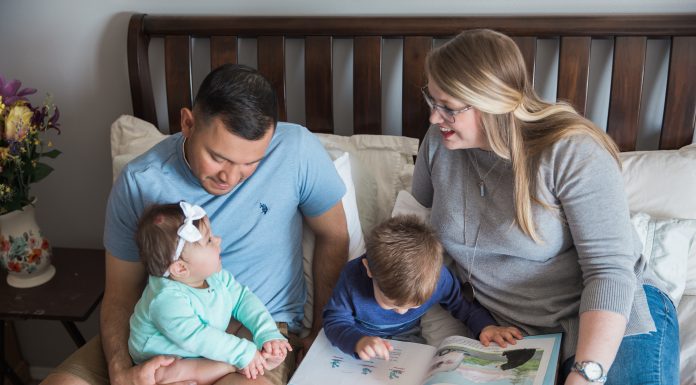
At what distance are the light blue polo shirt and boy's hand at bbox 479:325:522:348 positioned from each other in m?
0.47

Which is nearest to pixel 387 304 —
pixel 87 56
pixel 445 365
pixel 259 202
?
pixel 445 365

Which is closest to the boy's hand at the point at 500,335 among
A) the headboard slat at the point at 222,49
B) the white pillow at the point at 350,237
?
the white pillow at the point at 350,237

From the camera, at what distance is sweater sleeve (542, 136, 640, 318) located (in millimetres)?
1307

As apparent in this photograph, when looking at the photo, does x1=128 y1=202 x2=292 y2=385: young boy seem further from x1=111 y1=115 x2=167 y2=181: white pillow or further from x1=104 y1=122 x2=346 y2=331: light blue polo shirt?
x1=111 y1=115 x2=167 y2=181: white pillow

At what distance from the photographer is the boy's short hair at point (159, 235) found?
1.32m

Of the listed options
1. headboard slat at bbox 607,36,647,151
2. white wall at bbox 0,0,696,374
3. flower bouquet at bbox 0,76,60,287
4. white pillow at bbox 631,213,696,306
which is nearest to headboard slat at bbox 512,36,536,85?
white wall at bbox 0,0,696,374

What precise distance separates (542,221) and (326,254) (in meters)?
0.54

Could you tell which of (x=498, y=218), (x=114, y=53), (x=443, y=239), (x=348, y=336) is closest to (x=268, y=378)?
(x=348, y=336)

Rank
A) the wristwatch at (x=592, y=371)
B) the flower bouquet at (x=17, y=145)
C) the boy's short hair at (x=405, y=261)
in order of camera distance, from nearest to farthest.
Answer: the wristwatch at (x=592, y=371) < the boy's short hair at (x=405, y=261) < the flower bouquet at (x=17, y=145)

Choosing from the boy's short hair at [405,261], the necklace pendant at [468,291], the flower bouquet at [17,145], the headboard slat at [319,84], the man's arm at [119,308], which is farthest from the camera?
the headboard slat at [319,84]

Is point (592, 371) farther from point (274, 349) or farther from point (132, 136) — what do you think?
point (132, 136)

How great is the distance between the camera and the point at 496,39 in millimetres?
1355

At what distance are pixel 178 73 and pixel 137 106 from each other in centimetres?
17

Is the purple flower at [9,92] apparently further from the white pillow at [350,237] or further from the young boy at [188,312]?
the white pillow at [350,237]
